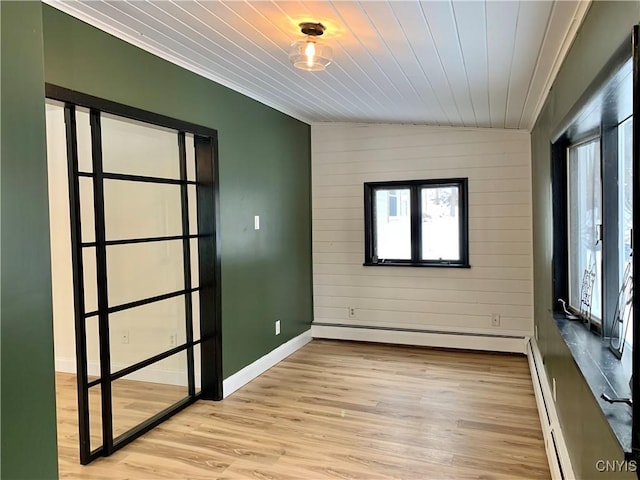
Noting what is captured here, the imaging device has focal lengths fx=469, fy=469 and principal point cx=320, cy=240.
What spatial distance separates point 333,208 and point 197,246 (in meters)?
2.12

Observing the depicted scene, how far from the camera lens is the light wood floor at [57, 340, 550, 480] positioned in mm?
2584

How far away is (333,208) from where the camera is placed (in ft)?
17.5

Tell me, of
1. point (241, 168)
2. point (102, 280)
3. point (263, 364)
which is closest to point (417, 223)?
point (241, 168)

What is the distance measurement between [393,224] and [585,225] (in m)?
2.68

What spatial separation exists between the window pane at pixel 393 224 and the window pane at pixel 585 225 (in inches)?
89.1

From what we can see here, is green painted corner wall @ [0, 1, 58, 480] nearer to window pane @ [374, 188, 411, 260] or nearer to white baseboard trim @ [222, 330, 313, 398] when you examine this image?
white baseboard trim @ [222, 330, 313, 398]

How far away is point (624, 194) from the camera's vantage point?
1.85m

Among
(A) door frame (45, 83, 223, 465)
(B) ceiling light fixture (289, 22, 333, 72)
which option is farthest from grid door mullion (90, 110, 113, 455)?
(B) ceiling light fixture (289, 22, 333, 72)

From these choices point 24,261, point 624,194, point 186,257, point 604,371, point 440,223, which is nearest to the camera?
point 24,261

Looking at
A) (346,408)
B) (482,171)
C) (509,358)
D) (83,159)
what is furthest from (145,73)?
(509,358)

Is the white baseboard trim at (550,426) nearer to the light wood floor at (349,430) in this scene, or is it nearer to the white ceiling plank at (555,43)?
the light wood floor at (349,430)

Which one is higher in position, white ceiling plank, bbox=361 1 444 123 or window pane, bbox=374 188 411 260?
white ceiling plank, bbox=361 1 444 123

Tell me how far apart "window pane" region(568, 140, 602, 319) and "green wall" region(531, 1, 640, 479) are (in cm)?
20

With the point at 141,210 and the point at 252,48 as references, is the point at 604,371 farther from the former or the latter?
the point at 141,210
